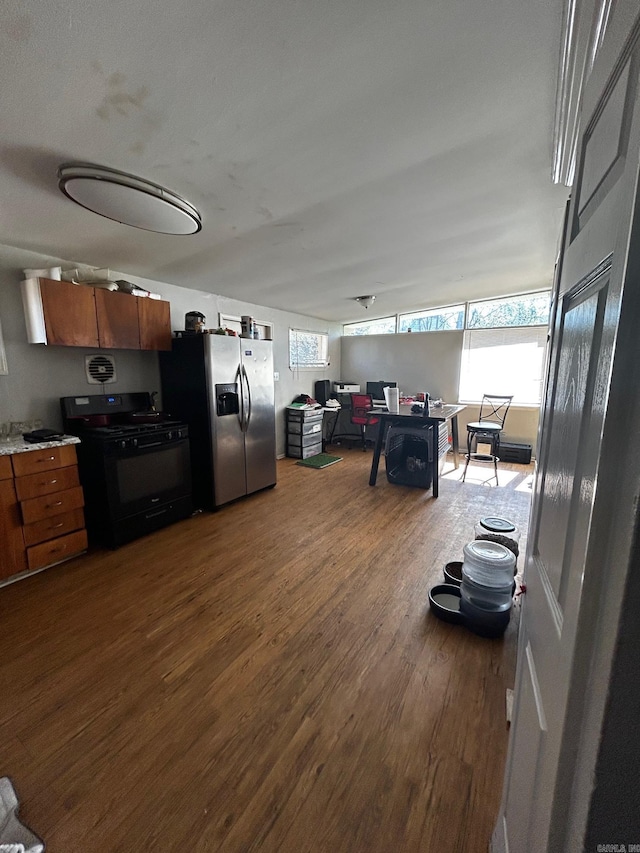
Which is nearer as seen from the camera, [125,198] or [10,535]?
[125,198]

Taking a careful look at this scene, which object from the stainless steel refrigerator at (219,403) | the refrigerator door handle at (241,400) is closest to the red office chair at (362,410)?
the stainless steel refrigerator at (219,403)

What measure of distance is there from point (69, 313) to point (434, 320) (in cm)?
529

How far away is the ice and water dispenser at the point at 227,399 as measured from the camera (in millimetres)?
3295

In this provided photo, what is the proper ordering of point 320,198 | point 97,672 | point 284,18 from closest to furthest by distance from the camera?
point 284,18 < point 97,672 < point 320,198

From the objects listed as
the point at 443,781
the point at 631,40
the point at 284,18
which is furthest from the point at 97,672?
the point at 284,18

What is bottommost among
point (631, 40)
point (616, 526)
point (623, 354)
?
point (616, 526)

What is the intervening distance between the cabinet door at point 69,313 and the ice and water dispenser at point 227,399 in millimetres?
1064

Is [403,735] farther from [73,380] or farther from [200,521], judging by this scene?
[73,380]

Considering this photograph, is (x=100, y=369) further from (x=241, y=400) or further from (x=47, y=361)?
(x=241, y=400)

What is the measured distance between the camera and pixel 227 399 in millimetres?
3398

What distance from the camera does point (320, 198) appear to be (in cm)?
221

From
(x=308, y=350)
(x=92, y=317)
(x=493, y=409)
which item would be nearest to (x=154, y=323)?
(x=92, y=317)

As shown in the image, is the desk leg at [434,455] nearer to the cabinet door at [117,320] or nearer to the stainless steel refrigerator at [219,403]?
the stainless steel refrigerator at [219,403]

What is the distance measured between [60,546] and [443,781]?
2.67 m
